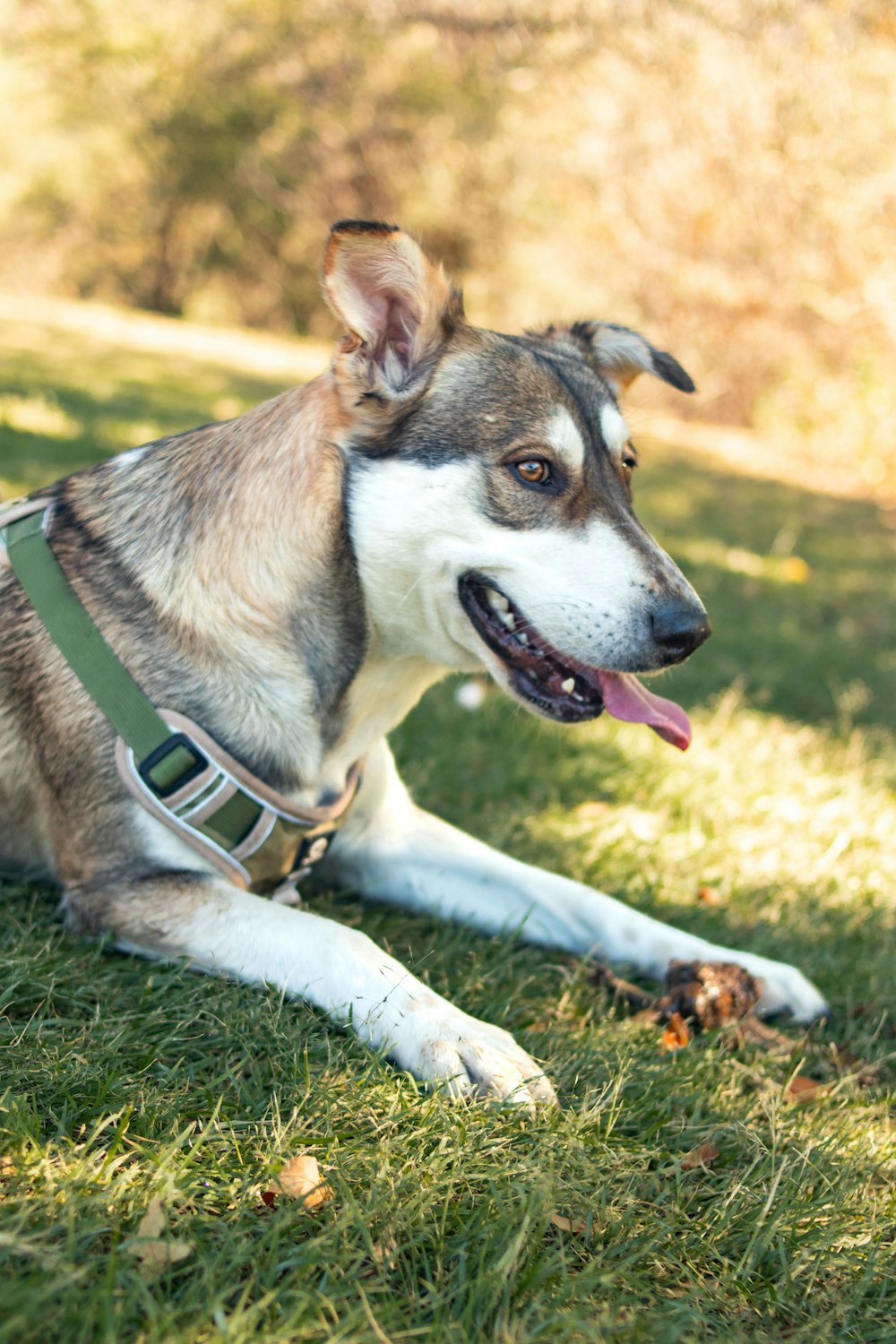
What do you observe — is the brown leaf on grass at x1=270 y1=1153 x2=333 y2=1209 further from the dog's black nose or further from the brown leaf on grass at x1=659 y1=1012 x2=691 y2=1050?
the dog's black nose

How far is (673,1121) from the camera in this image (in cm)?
248

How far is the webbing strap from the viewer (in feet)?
9.11

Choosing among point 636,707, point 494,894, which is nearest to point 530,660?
point 636,707

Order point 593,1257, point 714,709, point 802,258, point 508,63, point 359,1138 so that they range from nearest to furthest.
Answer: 1. point 593,1257
2. point 359,1138
3. point 714,709
4. point 508,63
5. point 802,258

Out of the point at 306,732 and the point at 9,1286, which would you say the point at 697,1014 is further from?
the point at 9,1286

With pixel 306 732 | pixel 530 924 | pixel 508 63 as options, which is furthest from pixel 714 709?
pixel 508 63

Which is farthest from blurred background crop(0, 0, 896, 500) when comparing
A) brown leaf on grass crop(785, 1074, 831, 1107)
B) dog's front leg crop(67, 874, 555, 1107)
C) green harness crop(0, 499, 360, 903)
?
brown leaf on grass crop(785, 1074, 831, 1107)

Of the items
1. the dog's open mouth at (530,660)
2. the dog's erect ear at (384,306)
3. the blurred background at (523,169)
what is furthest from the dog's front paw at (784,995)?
the blurred background at (523,169)

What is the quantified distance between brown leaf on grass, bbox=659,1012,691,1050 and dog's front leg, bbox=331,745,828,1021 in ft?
0.89

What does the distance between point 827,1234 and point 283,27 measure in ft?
73.9

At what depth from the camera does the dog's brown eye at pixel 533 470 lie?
292 centimetres

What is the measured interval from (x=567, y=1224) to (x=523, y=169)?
22.7 m

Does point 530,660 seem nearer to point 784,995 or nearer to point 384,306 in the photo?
point 384,306

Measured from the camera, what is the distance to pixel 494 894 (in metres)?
3.39
